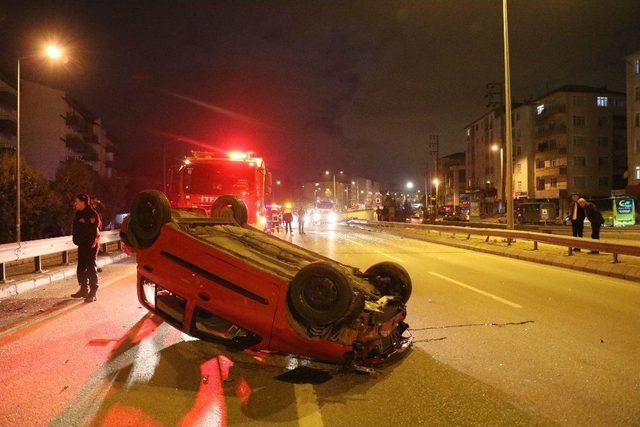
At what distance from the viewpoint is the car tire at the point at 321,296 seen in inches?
177

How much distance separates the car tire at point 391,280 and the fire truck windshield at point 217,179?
9554 millimetres

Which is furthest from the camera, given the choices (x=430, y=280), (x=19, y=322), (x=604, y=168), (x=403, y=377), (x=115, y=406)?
(x=604, y=168)

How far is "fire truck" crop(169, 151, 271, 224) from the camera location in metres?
14.9

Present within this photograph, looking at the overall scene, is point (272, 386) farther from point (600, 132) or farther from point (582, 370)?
point (600, 132)

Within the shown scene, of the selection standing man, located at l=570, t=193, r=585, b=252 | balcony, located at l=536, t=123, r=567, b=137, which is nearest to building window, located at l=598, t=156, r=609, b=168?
balcony, located at l=536, t=123, r=567, b=137

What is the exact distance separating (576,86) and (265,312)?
72375mm

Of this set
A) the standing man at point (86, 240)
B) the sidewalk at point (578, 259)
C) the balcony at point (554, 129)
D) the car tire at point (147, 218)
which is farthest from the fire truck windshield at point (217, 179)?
the balcony at point (554, 129)

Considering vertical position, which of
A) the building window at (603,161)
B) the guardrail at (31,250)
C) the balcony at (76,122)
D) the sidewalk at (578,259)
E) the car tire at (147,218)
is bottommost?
the sidewalk at (578,259)

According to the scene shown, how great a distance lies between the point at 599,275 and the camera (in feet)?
42.5

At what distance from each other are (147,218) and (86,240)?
4.59 meters

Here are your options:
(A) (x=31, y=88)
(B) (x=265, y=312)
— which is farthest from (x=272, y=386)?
(A) (x=31, y=88)

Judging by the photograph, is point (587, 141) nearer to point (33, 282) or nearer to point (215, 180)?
point (215, 180)

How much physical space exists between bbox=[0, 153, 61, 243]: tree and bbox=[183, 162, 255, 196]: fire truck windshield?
23.0 metres

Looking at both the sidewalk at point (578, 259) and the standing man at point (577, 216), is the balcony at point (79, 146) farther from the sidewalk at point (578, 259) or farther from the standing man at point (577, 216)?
the standing man at point (577, 216)
